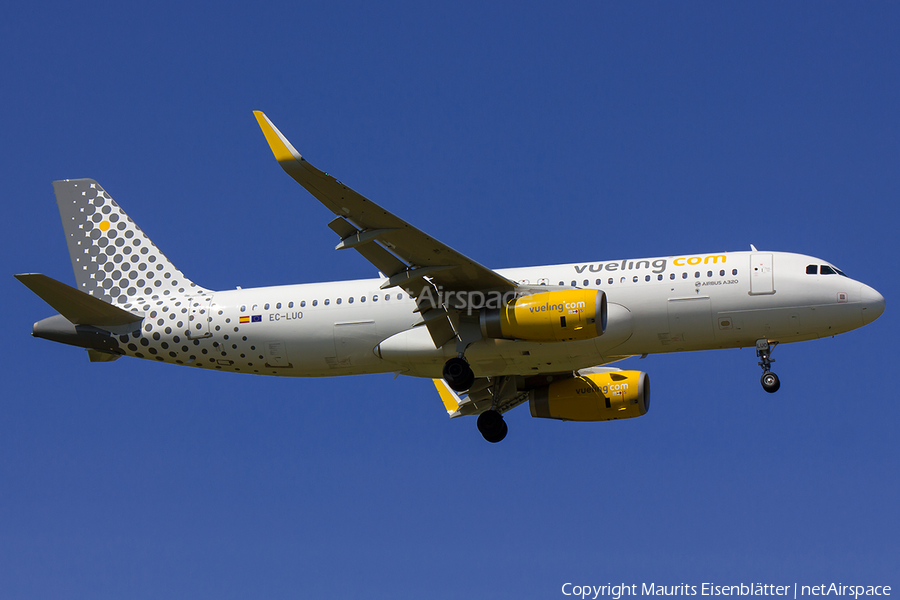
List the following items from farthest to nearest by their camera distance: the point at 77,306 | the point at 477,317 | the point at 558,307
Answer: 1. the point at 77,306
2. the point at 477,317
3. the point at 558,307

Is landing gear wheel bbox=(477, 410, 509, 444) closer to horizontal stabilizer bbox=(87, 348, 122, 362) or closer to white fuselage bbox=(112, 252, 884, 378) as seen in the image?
white fuselage bbox=(112, 252, 884, 378)

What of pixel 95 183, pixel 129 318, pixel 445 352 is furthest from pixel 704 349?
pixel 95 183

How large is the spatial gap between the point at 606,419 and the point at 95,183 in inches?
778

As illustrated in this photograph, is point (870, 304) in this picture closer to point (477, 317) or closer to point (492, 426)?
point (477, 317)

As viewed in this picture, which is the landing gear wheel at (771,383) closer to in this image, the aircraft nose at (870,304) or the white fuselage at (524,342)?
the white fuselage at (524,342)

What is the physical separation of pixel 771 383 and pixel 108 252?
22249 millimetres

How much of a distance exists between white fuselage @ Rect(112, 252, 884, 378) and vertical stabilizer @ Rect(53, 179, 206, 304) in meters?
1.25

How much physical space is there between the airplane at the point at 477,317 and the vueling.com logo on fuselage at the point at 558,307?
0.03m

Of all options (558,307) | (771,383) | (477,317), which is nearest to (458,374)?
(477,317)

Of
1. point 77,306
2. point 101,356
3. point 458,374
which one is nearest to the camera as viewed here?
point 458,374

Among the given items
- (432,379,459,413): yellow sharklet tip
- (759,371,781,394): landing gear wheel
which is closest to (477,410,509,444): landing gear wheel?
(432,379,459,413): yellow sharklet tip

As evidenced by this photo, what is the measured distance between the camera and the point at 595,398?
34.7 metres

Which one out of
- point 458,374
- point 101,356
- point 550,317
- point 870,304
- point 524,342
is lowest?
point 458,374

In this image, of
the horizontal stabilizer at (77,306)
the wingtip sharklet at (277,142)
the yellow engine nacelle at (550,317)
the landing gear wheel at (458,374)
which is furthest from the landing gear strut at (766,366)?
the horizontal stabilizer at (77,306)
